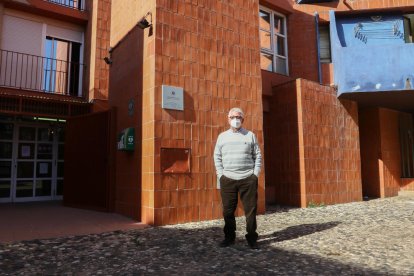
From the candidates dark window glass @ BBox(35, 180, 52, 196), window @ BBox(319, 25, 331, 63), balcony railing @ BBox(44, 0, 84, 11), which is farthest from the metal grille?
window @ BBox(319, 25, 331, 63)

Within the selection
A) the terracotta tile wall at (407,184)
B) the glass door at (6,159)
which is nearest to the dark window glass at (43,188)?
the glass door at (6,159)

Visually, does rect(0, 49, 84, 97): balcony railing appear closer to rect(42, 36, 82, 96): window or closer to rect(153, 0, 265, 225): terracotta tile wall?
rect(42, 36, 82, 96): window

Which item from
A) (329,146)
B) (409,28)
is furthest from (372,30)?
(329,146)

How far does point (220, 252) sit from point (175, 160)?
2.29 meters

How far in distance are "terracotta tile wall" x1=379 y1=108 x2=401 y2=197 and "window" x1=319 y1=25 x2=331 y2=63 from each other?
2504mm

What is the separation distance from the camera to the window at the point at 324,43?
11727 mm

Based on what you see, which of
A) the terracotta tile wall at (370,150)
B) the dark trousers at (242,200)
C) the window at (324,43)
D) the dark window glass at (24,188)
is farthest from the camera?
the window at (324,43)

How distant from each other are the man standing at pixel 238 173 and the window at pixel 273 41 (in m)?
6.30

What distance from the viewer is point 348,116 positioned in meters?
10.1

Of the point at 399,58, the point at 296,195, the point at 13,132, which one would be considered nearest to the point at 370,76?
the point at 399,58

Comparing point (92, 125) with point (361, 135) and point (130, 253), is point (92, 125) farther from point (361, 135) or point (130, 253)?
point (361, 135)

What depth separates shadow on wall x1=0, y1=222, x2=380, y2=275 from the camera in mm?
3719

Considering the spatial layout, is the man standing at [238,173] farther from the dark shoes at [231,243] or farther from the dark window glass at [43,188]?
the dark window glass at [43,188]

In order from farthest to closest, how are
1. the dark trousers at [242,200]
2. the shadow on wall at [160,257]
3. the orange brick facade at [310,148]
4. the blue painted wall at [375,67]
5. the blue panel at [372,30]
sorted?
the blue panel at [372,30]
the blue painted wall at [375,67]
the orange brick facade at [310,148]
the dark trousers at [242,200]
the shadow on wall at [160,257]
